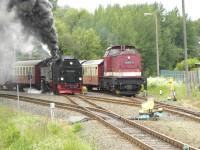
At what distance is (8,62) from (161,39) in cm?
5190

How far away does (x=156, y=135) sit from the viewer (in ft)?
51.4

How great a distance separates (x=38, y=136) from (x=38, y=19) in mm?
19024

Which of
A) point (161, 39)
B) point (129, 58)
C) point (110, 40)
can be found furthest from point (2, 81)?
point (161, 39)

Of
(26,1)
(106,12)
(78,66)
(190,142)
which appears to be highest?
(106,12)

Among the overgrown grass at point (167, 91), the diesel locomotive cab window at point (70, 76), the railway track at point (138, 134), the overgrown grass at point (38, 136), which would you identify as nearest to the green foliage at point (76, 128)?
the overgrown grass at point (38, 136)

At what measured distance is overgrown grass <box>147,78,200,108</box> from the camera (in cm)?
3002

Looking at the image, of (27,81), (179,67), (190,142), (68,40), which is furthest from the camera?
(68,40)

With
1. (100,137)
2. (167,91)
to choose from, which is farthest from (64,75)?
(100,137)

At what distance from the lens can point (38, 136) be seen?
14742 millimetres

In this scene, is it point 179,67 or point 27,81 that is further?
point 179,67

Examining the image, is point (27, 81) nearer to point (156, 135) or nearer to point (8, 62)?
point (8, 62)

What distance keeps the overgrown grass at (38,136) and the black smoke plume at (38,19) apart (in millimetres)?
12362

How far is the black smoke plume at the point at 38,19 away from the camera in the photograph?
30503 millimetres

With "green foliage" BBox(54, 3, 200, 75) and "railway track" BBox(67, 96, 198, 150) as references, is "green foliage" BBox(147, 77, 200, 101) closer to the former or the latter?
"railway track" BBox(67, 96, 198, 150)
